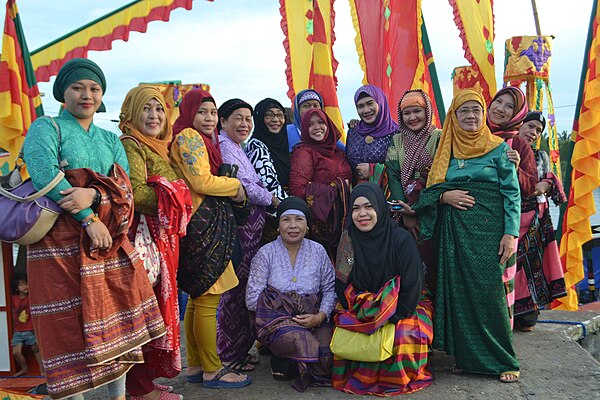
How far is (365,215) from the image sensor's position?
9.63 feet

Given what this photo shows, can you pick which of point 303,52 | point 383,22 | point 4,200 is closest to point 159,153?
point 4,200

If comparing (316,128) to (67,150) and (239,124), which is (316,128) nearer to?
(239,124)

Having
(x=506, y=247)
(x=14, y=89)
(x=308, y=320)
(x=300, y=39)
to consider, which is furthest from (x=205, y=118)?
(x=300, y=39)

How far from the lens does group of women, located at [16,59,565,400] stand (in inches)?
80.8

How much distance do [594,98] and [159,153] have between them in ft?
14.6

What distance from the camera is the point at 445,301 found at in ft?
9.87

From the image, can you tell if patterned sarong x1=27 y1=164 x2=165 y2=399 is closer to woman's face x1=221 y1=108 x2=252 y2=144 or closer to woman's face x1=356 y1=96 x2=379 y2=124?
woman's face x1=221 y1=108 x2=252 y2=144

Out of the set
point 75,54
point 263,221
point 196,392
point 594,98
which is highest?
point 75,54

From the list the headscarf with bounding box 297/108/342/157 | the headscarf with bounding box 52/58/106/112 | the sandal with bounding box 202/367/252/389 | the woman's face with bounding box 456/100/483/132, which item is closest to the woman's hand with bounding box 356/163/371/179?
the headscarf with bounding box 297/108/342/157

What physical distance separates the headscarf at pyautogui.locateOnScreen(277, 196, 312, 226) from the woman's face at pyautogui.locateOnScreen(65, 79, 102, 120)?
1328mm

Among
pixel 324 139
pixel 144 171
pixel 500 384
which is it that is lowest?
pixel 500 384

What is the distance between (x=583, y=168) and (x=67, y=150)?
4.87m

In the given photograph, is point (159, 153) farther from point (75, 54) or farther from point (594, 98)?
point (75, 54)

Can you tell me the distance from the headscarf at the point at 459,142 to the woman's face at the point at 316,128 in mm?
743
